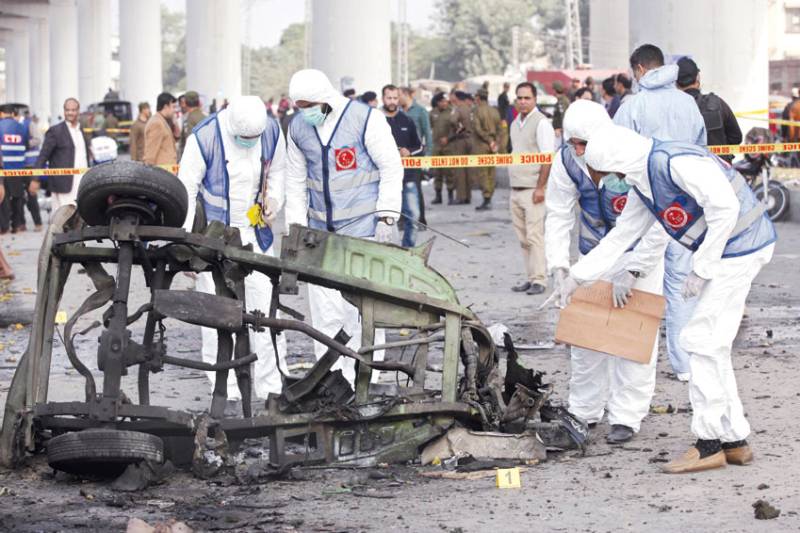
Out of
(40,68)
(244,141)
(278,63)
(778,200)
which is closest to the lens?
(244,141)

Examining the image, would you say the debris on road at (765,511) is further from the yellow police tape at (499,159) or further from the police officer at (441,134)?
the police officer at (441,134)

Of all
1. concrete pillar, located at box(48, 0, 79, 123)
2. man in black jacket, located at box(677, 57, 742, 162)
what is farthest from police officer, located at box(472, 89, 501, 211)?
concrete pillar, located at box(48, 0, 79, 123)

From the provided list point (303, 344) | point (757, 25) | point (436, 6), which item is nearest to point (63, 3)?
point (436, 6)

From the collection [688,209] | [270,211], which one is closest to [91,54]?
[270,211]

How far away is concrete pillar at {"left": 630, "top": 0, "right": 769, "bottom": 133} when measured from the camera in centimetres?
2173

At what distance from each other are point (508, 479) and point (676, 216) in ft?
4.85

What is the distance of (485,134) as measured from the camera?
2394 centimetres

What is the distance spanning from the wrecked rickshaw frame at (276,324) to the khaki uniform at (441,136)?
1746cm

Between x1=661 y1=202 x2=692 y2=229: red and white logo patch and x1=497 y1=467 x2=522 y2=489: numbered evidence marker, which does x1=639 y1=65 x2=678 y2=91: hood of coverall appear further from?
x1=497 y1=467 x2=522 y2=489: numbered evidence marker

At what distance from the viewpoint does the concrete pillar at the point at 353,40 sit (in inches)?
1097

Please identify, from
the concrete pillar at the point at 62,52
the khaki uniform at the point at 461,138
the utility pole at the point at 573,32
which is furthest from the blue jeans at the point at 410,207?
the utility pole at the point at 573,32

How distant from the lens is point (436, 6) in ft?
416

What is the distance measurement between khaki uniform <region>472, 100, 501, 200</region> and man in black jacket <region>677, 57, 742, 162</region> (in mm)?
12218

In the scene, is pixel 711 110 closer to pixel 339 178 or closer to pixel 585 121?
pixel 339 178
